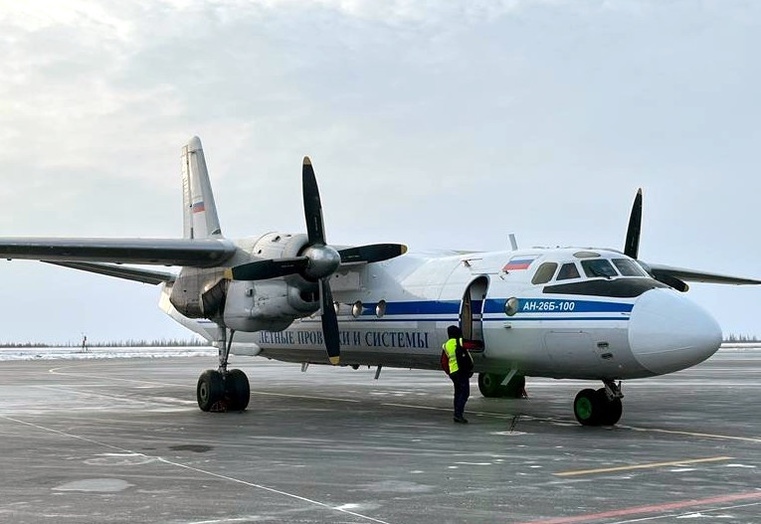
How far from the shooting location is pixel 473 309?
16.0 m

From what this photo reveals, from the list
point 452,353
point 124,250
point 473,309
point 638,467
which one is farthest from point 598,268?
point 124,250

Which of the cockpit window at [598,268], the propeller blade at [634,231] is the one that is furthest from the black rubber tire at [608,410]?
the propeller blade at [634,231]

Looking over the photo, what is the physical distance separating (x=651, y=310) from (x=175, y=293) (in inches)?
417

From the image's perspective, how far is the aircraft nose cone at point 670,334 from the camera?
41.9ft

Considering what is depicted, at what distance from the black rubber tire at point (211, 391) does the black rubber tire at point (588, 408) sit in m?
7.25

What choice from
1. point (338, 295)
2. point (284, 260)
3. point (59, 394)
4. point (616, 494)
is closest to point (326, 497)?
point (616, 494)

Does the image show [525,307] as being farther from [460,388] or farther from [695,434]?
[695,434]

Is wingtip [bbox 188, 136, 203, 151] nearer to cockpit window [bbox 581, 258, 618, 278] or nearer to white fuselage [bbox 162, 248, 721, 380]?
white fuselage [bbox 162, 248, 721, 380]

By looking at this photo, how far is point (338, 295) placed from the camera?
19.2m

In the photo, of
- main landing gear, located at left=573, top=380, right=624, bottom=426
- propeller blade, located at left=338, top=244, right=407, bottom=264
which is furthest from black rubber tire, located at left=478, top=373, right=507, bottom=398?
main landing gear, located at left=573, top=380, right=624, bottom=426

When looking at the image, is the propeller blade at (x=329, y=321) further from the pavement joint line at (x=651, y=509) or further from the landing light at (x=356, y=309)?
the pavement joint line at (x=651, y=509)

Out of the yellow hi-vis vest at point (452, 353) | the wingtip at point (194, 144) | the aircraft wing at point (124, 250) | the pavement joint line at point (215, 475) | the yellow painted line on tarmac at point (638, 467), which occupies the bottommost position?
the pavement joint line at point (215, 475)

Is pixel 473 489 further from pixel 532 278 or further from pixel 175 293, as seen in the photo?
pixel 175 293

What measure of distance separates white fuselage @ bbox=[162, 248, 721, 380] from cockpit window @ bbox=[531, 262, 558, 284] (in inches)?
0.8
